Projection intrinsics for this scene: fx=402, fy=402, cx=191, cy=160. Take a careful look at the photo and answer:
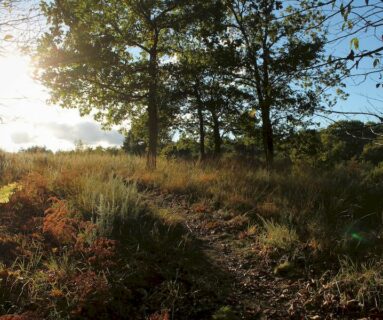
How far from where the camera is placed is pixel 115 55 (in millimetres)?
14516

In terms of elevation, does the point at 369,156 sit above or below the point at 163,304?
above

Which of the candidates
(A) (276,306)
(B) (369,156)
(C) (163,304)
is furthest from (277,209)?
(B) (369,156)

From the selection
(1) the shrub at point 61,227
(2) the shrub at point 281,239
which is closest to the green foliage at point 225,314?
(2) the shrub at point 281,239

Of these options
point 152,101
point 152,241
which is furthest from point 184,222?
point 152,101

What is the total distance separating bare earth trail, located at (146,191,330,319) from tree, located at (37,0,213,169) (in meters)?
6.90

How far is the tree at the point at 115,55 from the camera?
13.6 metres

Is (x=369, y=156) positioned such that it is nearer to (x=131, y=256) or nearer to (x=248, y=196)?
(x=248, y=196)

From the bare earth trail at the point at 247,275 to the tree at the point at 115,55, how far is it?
6.90 m

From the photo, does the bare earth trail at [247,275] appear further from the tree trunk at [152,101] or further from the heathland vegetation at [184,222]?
the tree trunk at [152,101]

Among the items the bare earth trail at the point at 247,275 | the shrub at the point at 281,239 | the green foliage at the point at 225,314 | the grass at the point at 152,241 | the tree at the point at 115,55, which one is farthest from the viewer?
the tree at the point at 115,55

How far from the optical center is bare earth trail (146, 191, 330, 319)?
15.5 ft

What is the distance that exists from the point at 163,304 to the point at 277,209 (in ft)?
13.5

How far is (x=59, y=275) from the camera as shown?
191 inches

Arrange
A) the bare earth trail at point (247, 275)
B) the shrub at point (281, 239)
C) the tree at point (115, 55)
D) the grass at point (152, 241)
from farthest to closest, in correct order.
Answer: the tree at point (115, 55) < the shrub at point (281, 239) < the bare earth trail at point (247, 275) < the grass at point (152, 241)
